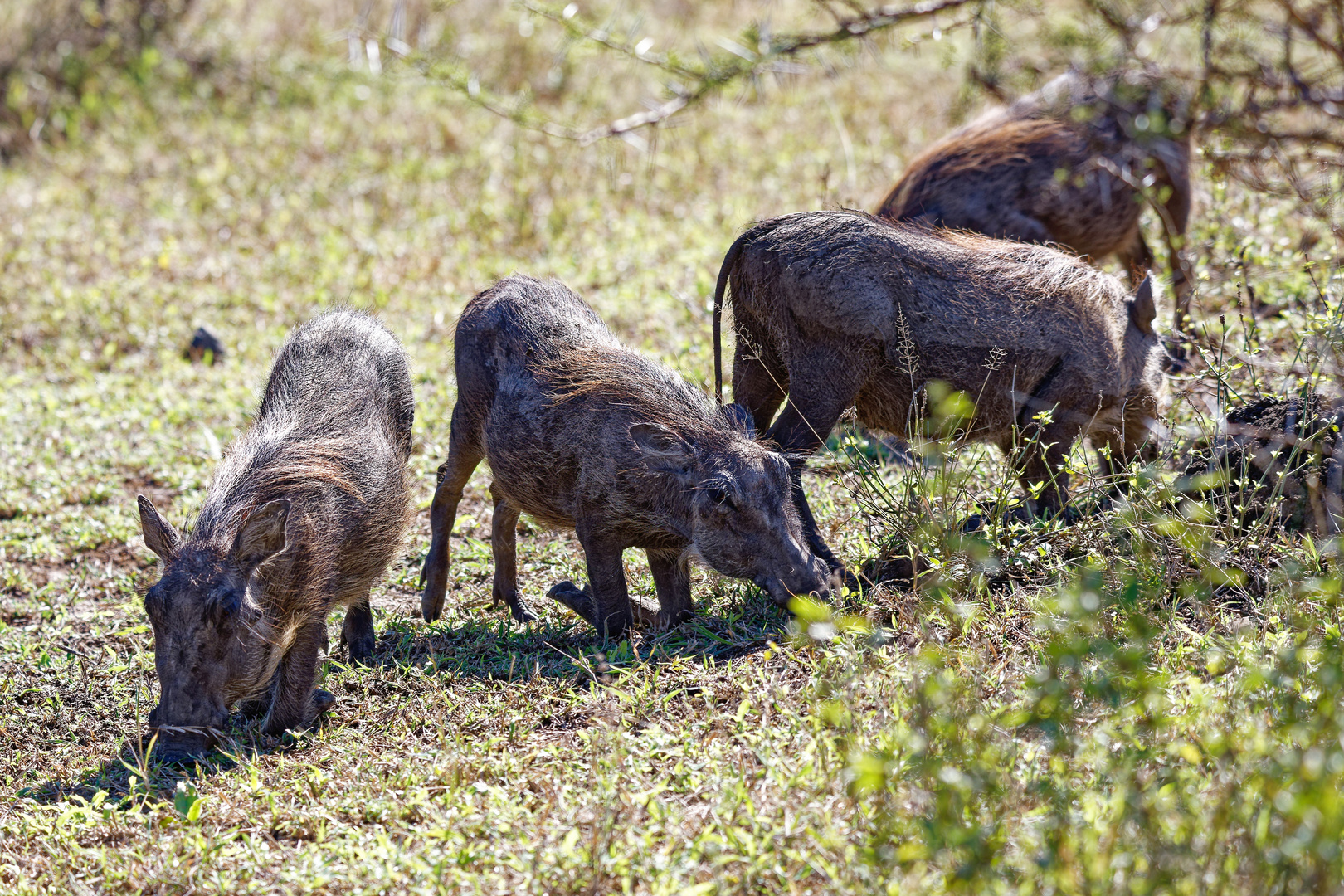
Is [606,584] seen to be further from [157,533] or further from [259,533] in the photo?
[157,533]

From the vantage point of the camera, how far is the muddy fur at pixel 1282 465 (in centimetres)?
366

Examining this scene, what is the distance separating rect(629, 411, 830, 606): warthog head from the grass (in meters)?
0.16

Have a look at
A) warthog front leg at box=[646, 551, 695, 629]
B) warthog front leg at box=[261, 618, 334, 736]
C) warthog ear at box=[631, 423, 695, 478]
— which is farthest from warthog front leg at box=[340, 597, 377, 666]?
warthog ear at box=[631, 423, 695, 478]

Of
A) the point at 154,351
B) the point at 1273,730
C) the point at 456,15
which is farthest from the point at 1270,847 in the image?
the point at 456,15

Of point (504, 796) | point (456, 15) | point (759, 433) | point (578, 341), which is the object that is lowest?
point (504, 796)

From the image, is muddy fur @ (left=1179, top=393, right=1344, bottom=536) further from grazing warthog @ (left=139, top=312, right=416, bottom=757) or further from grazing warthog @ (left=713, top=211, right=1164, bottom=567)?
grazing warthog @ (left=139, top=312, right=416, bottom=757)

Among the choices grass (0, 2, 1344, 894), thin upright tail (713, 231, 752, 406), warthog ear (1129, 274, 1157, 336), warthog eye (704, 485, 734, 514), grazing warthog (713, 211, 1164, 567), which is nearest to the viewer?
grass (0, 2, 1344, 894)

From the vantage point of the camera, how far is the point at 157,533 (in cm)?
373

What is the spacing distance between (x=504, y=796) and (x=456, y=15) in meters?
9.90

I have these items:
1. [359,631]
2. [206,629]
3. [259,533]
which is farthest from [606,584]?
[206,629]

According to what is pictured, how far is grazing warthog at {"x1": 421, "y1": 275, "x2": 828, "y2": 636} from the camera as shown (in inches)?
150

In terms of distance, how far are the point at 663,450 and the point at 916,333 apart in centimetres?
97

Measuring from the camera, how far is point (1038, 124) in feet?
20.3

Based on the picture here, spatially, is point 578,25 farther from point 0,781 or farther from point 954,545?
point 0,781
